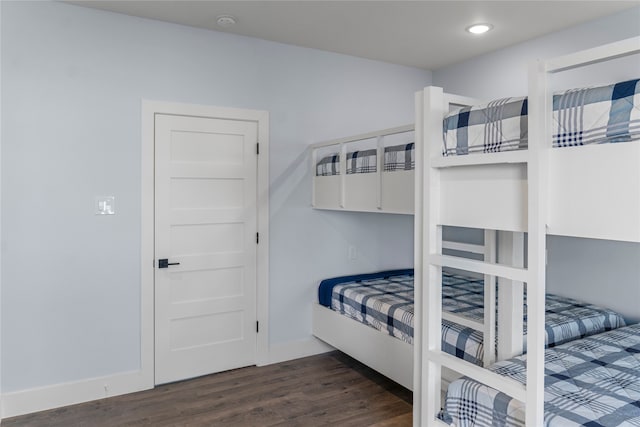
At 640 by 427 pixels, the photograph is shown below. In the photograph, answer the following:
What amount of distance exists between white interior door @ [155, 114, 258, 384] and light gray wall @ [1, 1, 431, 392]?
17 cm

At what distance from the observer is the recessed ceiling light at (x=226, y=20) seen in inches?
119

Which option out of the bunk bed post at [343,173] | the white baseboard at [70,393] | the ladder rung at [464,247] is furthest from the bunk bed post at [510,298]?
the white baseboard at [70,393]

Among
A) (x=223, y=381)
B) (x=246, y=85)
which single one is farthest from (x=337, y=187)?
(x=223, y=381)

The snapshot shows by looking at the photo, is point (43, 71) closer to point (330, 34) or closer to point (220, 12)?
point (220, 12)

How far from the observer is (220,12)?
9.64ft

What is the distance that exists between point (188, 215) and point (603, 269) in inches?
112

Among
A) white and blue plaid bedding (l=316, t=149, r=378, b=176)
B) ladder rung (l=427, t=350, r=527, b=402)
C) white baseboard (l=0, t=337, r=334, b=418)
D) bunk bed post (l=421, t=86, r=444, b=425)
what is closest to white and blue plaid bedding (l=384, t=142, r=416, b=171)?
white and blue plaid bedding (l=316, t=149, r=378, b=176)

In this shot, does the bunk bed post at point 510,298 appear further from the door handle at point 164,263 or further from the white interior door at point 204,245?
the door handle at point 164,263

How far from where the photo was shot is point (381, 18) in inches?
120

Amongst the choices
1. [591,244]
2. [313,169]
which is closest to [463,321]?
[591,244]

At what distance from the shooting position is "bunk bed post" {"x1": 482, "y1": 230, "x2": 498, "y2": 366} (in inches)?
77.0

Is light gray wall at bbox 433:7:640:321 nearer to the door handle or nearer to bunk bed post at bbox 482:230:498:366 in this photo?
bunk bed post at bbox 482:230:498:366

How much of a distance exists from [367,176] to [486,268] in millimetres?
1513

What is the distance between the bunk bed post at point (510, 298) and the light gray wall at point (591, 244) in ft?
4.46
